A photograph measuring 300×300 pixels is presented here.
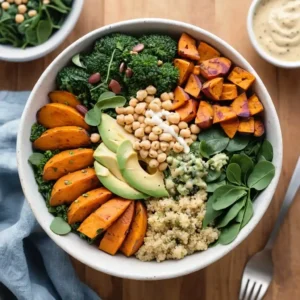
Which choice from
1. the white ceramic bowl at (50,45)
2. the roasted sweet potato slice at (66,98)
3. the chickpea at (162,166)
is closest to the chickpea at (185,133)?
the chickpea at (162,166)

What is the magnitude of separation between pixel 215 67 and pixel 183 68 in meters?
0.10

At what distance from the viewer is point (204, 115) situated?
6.25 feet

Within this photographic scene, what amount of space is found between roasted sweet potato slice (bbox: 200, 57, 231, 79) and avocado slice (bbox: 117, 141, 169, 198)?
1.11 ft

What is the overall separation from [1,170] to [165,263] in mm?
660

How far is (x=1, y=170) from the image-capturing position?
2.12m

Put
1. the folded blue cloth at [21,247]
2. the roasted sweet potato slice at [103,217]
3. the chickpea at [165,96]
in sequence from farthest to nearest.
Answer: the folded blue cloth at [21,247], the chickpea at [165,96], the roasted sweet potato slice at [103,217]

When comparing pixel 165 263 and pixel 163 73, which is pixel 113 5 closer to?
pixel 163 73

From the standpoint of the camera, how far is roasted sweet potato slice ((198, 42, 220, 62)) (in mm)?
1943

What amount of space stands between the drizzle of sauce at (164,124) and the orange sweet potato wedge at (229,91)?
0.18m

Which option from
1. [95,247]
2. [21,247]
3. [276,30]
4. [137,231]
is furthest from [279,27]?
[21,247]

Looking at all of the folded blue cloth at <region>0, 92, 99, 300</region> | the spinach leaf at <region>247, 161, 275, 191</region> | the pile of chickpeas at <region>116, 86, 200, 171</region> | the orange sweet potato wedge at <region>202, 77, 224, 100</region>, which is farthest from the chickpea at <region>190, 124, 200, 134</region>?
the folded blue cloth at <region>0, 92, 99, 300</region>

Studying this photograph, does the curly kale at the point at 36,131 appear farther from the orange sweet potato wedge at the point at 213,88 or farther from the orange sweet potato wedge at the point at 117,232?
the orange sweet potato wedge at the point at 213,88

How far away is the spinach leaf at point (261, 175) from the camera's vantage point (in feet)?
6.11

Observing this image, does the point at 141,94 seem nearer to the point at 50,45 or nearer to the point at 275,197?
the point at 50,45
